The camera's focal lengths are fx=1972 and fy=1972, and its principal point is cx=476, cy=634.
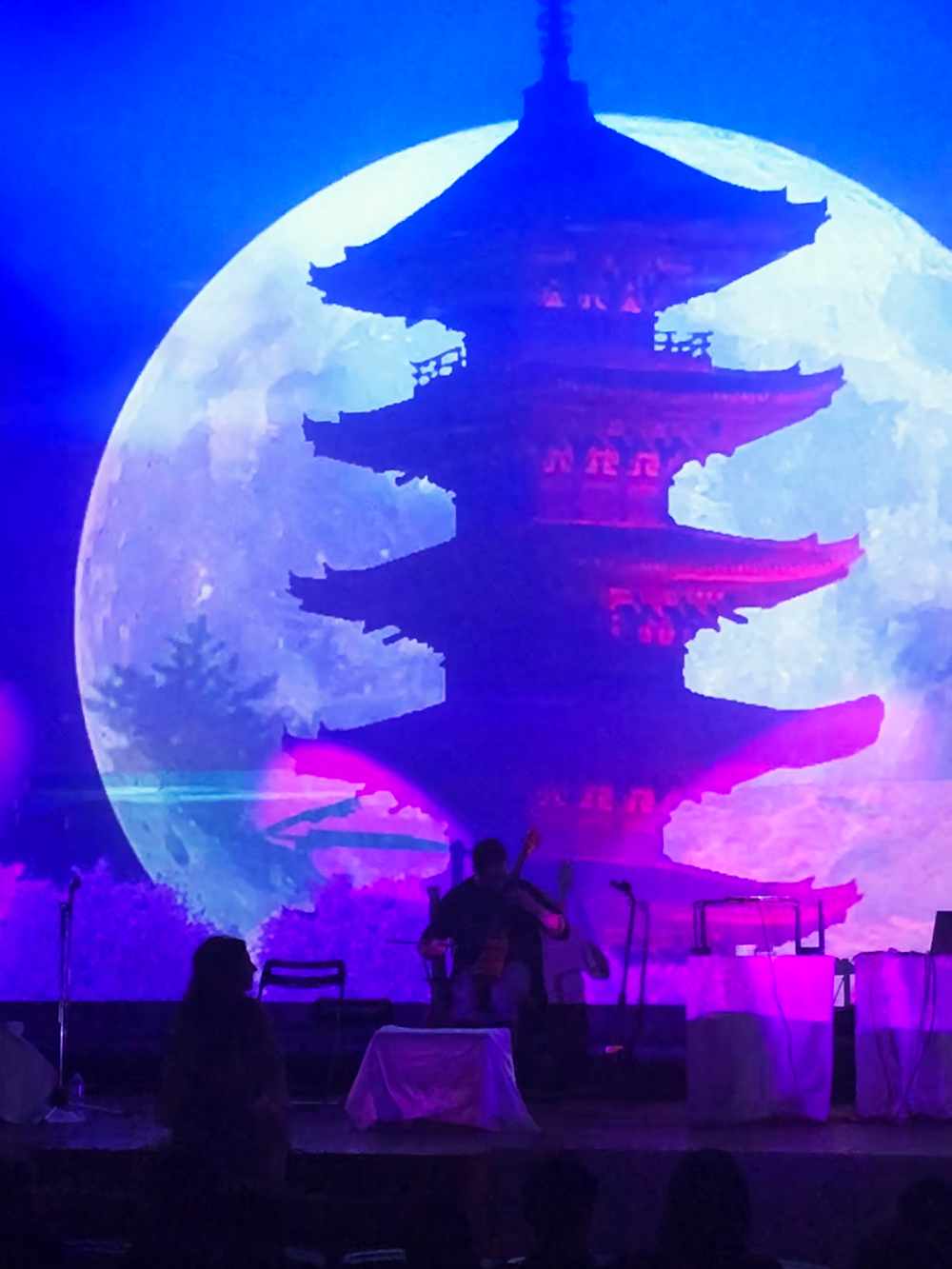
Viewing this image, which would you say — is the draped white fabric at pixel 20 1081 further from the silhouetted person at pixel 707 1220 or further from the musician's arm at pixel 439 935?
the silhouetted person at pixel 707 1220

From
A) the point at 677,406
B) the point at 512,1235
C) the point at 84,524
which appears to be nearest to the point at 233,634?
the point at 84,524

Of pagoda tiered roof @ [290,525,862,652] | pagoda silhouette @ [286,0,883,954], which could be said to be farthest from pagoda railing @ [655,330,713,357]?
pagoda tiered roof @ [290,525,862,652]

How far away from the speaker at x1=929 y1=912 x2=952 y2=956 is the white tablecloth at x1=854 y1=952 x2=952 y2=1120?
11 cm

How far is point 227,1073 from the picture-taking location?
4.23 m

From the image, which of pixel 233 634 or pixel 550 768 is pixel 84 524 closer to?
pixel 233 634

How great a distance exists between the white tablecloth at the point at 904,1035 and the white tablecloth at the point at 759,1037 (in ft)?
0.40

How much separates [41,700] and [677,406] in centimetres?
452

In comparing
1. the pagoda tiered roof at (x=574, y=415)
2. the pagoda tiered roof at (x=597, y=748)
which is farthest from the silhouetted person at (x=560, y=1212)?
the pagoda tiered roof at (x=574, y=415)

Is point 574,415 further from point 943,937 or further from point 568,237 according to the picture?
point 943,937

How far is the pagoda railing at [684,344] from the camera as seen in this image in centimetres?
1243

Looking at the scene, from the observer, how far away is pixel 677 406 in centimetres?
1232

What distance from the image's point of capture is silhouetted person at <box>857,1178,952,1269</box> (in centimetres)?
268

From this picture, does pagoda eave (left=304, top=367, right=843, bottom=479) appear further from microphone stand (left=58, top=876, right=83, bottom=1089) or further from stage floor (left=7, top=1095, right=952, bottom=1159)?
stage floor (left=7, top=1095, right=952, bottom=1159)

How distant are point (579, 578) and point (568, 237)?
2.07 metres
